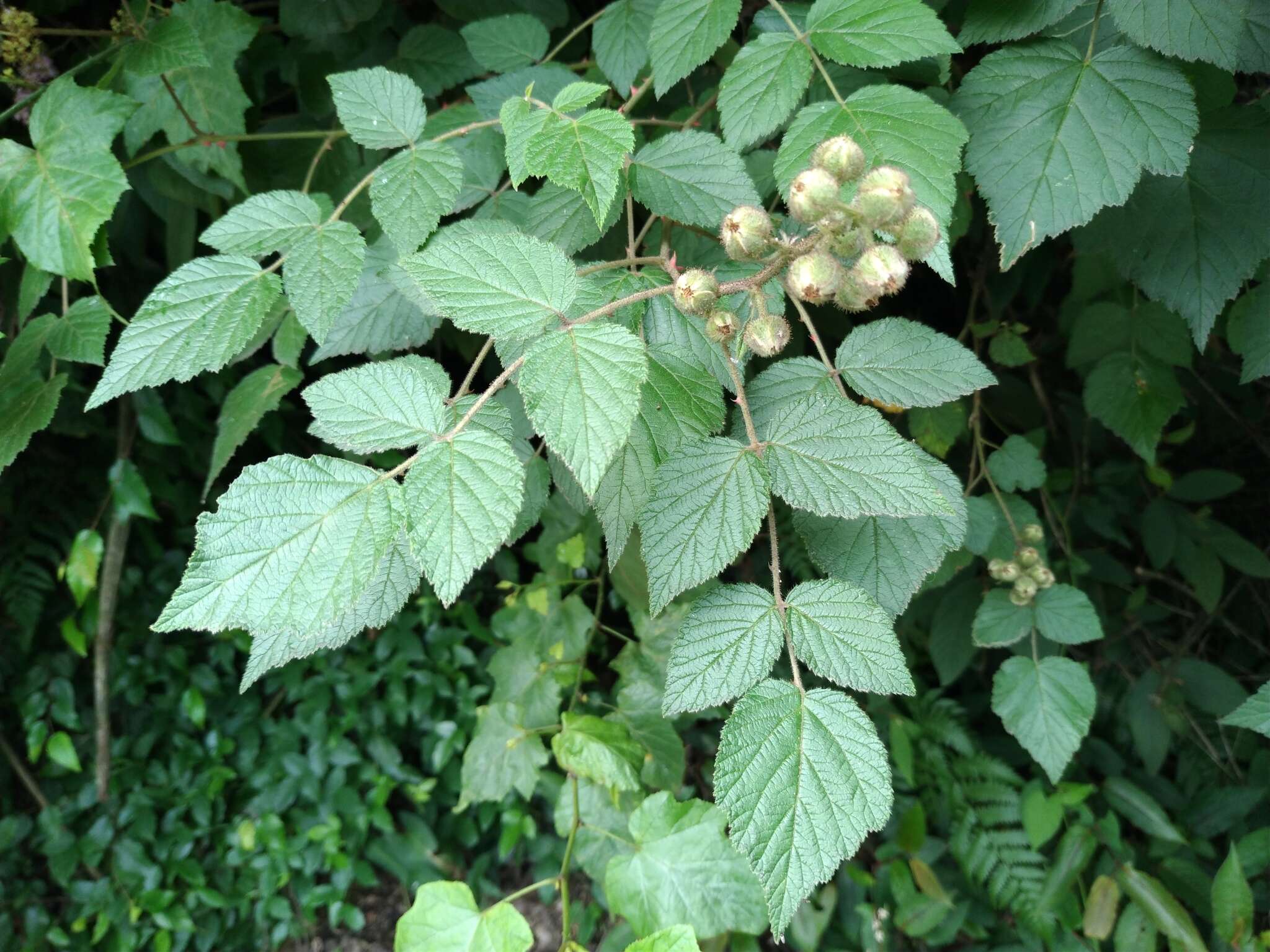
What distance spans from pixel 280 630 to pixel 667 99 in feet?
3.14

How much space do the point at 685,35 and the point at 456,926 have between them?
3.60 feet

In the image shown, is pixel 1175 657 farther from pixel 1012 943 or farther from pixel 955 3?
pixel 955 3

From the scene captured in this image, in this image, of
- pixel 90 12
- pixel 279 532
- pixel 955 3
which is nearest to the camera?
pixel 279 532

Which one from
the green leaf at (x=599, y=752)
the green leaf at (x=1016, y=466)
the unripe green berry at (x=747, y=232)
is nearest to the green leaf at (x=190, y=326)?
the unripe green berry at (x=747, y=232)

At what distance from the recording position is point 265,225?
2.96 feet

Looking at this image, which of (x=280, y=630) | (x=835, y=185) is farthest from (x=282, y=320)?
(x=835, y=185)

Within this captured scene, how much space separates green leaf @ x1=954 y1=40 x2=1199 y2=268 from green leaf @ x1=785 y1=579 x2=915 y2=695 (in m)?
0.37

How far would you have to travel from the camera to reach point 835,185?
2.15ft

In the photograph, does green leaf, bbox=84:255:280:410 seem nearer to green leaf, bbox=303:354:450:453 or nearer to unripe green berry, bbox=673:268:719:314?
green leaf, bbox=303:354:450:453

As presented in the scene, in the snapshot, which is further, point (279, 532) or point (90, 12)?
point (90, 12)

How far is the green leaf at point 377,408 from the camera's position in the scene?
2.23ft

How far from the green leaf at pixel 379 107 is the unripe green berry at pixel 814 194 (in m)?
0.48

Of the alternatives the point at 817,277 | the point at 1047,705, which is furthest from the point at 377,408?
the point at 1047,705

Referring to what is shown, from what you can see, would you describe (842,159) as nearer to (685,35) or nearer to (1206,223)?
(685,35)
